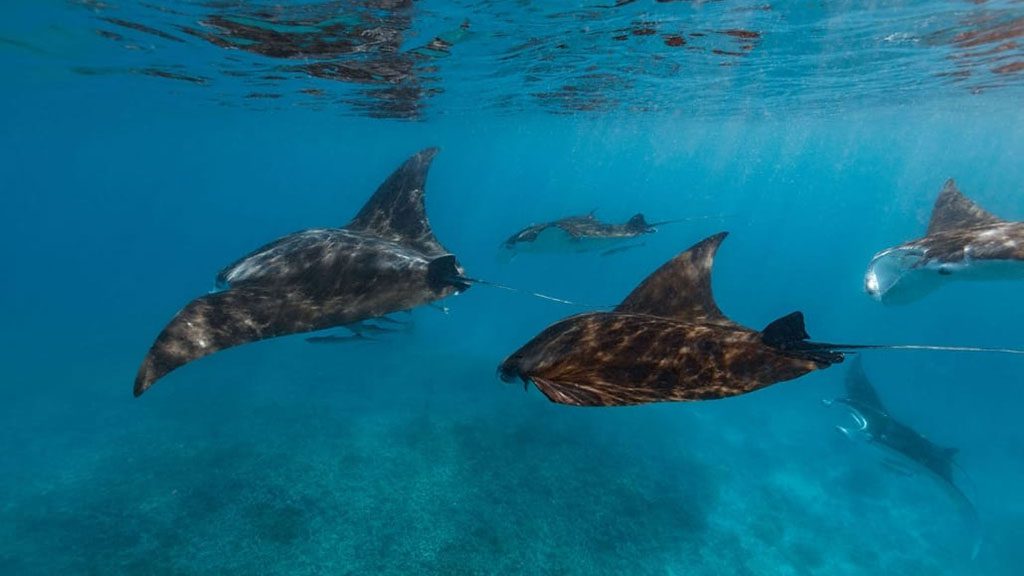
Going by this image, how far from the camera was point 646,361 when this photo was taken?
13.9ft

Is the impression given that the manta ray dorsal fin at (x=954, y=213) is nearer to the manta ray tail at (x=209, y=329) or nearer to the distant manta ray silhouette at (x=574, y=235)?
the distant manta ray silhouette at (x=574, y=235)

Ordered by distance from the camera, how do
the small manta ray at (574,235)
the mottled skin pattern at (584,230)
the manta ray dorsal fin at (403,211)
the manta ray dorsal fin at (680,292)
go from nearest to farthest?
the manta ray dorsal fin at (680,292) < the manta ray dorsal fin at (403,211) < the mottled skin pattern at (584,230) < the small manta ray at (574,235)

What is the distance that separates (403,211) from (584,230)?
7.54 metres

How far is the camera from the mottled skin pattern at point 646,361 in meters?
3.69

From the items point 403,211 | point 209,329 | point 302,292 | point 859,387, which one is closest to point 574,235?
point 403,211

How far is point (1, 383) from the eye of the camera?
82.0 feet

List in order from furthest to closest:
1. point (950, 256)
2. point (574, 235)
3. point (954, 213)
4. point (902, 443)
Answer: point (574, 235) → point (902, 443) → point (954, 213) → point (950, 256)

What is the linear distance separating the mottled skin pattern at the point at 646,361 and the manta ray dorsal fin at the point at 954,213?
9.81 m

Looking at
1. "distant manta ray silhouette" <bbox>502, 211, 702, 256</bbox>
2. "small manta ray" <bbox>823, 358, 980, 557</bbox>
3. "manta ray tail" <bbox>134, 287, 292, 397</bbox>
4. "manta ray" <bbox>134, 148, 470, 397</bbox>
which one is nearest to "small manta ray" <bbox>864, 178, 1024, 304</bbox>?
"small manta ray" <bbox>823, 358, 980, 557</bbox>

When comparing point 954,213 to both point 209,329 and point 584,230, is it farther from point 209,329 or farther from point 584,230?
point 209,329

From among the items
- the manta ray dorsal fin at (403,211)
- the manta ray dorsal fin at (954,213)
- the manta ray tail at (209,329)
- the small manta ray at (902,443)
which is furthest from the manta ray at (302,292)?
Answer: the small manta ray at (902,443)

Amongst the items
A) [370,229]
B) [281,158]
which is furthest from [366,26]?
[281,158]

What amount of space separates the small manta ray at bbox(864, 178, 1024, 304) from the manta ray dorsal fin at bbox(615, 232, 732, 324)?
4.66 m

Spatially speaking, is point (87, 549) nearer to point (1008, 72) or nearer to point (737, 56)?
point (737, 56)
